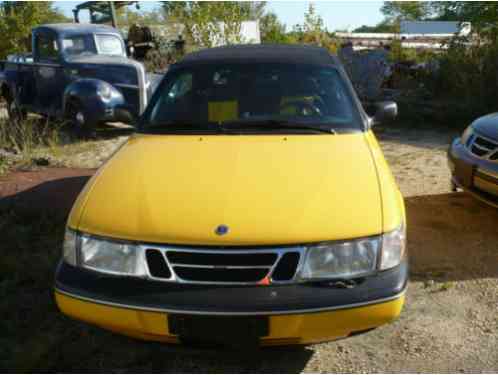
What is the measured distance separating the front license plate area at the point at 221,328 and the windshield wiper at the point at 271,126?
57.1 inches

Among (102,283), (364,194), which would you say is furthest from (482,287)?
(102,283)

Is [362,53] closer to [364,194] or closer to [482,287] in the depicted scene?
[482,287]

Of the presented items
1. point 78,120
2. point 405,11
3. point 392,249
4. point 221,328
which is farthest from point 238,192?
point 405,11

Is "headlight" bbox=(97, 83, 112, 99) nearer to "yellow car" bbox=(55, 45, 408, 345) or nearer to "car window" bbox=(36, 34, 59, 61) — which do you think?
"car window" bbox=(36, 34, 59, 61)

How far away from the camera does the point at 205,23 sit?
45.8 feet

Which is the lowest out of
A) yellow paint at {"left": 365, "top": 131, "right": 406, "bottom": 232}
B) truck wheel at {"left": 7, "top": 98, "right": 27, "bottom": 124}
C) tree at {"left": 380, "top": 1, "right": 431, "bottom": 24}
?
truck wheel at {"left": 7, "top": 98, "right": 27, "bottom": 124}

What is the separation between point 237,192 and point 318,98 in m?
1.27

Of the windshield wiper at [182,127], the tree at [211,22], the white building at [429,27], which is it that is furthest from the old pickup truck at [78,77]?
the white building at [429,27]

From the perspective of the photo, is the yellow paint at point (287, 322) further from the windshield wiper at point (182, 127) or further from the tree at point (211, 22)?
the tree at point (211, 22)

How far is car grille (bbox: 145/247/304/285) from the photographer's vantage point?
7.52ft

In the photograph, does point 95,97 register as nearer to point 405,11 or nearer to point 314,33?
point 314,33

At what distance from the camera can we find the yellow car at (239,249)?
227cm

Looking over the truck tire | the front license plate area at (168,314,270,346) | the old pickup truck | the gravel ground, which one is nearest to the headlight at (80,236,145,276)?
the front license plate area at (168,314,270,346)

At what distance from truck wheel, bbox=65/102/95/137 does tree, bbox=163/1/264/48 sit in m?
5.83
